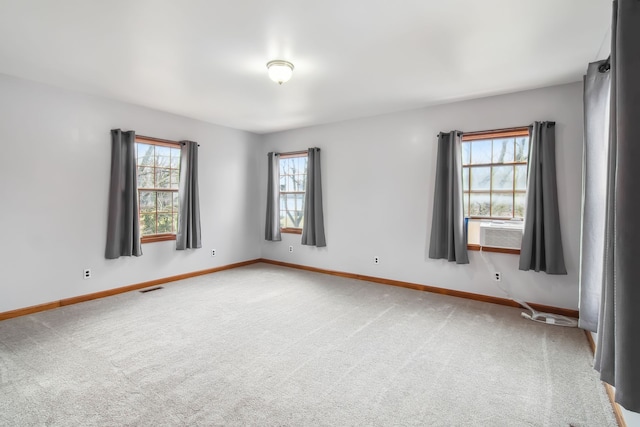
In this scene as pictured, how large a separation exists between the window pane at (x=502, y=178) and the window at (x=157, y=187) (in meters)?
4.61

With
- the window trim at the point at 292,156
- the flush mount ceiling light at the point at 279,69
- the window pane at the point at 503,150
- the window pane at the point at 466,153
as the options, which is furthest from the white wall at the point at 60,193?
the window pane at the point at 503,150

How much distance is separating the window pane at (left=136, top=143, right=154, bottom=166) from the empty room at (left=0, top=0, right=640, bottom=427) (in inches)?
1.5

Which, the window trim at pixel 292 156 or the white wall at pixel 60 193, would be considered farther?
the window trim at pixel 292 156

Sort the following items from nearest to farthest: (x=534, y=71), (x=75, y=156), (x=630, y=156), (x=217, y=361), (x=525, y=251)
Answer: (x=630, y=156), (x=217, y=361), (x=534, y=71), (x=525, y=251), (x=75, y=156)

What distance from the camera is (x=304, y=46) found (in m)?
2.79

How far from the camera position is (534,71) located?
335 cm

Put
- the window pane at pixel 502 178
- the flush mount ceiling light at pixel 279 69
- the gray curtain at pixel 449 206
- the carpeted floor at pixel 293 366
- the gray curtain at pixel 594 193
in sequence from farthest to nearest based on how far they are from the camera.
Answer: the gray curtain at pixel 449 206, the window pane at pixel 502 178, the flush mount ceiling light at pixel 279 69, the gray curtain at pixel 594 193, the carpeted floor at pixel 293 366

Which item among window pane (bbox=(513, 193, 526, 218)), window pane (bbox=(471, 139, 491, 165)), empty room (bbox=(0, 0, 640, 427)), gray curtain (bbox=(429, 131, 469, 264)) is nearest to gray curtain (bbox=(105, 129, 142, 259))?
empty room (bbox=(0, 0, 640, 427))

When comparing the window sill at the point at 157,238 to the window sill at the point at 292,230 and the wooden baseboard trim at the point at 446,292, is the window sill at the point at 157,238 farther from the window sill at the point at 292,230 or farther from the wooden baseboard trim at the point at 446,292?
the wooden baseboard trim at the point at 446,292

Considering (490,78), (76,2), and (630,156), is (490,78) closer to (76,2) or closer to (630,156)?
(630,156)

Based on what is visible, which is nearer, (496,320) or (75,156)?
(496,320)

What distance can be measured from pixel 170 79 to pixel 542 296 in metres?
4.91

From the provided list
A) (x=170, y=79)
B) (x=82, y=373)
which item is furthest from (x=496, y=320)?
(x=170, y=79)

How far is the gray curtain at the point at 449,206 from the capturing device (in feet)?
14.0
